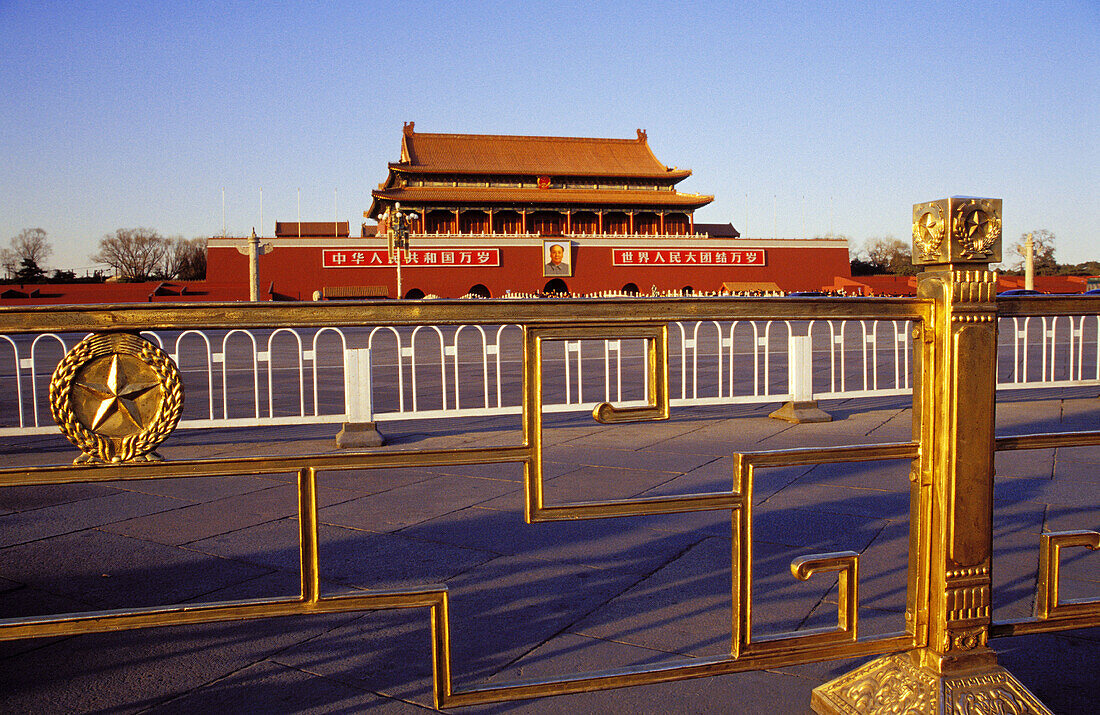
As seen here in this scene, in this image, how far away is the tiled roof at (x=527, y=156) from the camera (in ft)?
109

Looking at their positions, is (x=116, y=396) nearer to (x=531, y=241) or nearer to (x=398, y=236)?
(x=398, y=236)

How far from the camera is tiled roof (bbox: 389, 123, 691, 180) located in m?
33.2

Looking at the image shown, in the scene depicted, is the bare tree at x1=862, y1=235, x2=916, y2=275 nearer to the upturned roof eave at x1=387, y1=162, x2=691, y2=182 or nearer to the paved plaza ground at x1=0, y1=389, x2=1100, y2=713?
the upturned roof eave at x1=387, y1=162, x2=691, y2=182

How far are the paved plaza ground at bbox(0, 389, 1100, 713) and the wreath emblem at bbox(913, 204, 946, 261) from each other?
979mm

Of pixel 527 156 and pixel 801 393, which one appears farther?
pixel 527 156

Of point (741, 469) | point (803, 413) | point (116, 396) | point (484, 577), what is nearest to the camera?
point (116, 396)

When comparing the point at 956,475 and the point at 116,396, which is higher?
the point at 116,396

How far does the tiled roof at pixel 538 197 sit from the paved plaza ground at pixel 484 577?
92.1 feet

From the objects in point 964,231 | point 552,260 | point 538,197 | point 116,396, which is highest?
point 538,197

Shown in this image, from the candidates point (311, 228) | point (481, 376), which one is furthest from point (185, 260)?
point (481, 376)

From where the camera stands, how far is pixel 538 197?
32.8 meters

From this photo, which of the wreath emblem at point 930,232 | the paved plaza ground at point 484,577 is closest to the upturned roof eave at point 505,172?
the paved plaza ground at point 484,577

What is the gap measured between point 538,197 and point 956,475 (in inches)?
1264

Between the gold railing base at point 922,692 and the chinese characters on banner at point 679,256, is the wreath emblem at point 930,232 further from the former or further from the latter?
the chinese characters on banner at point 679,256
